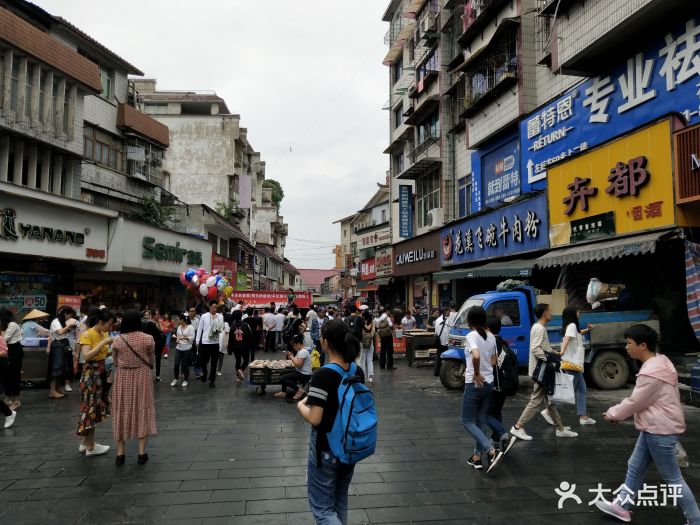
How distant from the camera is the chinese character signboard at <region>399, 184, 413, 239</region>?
2767 cm

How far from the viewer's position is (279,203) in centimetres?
6862

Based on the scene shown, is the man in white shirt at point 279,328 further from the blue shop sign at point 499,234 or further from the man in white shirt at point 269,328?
the blue shop sign at point 499,234

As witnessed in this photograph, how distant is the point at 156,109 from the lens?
1625 inches

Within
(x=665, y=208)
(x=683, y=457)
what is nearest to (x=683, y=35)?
(x=665, y=208)

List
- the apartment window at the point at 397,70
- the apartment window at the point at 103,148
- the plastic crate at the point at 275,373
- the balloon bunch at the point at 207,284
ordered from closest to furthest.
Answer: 1. the plastic crate at the point at 275,373
2. the balloon bunch at the point at 207,284
3. the apartment window at the point at 103,148
4. the apartment window at the point at 397,70

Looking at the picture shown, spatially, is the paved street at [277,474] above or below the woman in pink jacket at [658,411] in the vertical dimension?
below

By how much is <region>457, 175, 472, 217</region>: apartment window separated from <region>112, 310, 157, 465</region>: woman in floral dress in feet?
59.3

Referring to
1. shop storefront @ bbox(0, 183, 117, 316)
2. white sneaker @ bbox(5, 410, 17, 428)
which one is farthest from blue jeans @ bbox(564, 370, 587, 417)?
shop storefront @ bbox(0, 183, 117, 316)

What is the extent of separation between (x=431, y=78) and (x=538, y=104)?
856 cm

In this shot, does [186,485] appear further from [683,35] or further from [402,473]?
[683,35]

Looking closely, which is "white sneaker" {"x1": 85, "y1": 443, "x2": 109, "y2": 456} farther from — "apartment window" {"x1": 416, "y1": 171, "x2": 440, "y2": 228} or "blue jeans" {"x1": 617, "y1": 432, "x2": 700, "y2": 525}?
"apartment window" {"x1": 416, "y1": 171, "x2": 440, "y2": 228}

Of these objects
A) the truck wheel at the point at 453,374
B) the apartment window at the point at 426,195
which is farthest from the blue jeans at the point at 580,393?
the apartment window at the point at 426,195

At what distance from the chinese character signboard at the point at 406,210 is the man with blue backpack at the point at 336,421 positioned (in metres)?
24.5

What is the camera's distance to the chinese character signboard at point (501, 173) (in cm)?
1805
